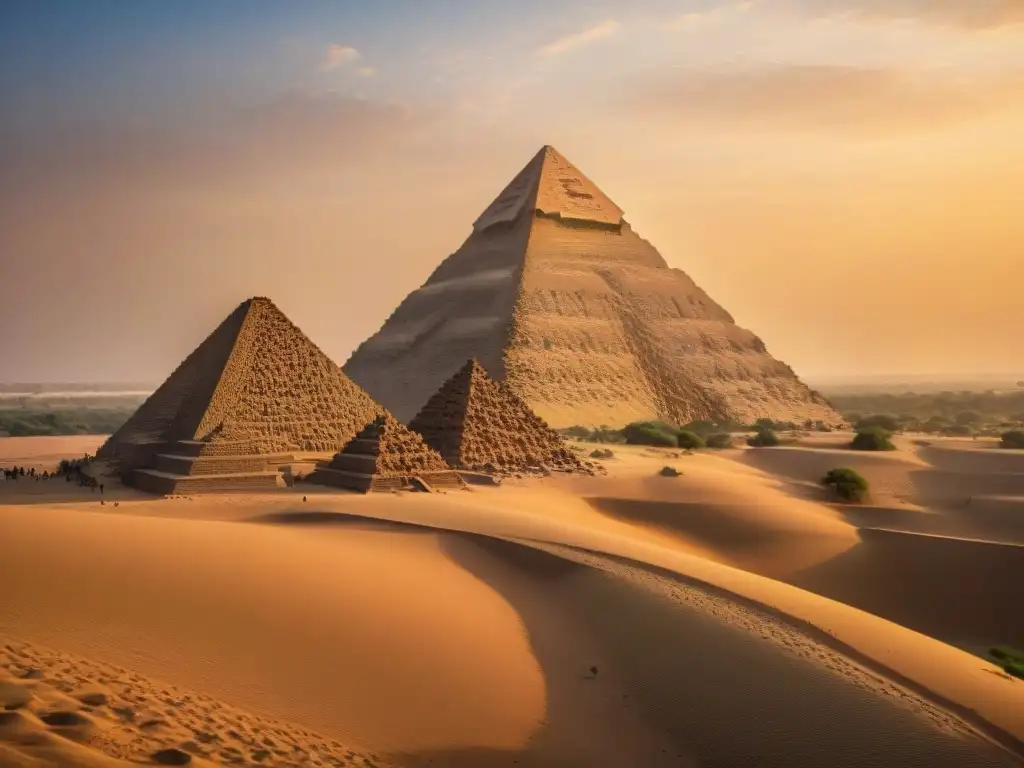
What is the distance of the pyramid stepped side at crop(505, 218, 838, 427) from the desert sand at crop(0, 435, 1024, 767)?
36254 millimetres

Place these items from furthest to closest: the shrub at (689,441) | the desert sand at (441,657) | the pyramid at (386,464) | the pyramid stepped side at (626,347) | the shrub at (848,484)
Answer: the pyramid stepped side at (626,347) → the shrub at (689,441) → the shrub at (848,484) → the pyramid at (386,464) → the desert sand at (441,657)

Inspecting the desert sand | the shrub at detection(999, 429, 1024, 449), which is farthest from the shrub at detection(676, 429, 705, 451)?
the desert sand

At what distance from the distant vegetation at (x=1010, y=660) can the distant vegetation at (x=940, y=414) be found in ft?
119

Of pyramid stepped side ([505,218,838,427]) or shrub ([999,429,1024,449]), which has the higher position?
pyramid stepped side ([505,218,838,427])

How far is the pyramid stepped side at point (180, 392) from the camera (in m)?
27.3

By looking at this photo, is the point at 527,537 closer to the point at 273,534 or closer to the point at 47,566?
the point at 273,534

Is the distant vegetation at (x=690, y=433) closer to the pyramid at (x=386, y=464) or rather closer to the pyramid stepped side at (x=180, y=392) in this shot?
the pyramid at (x=386, y=464)

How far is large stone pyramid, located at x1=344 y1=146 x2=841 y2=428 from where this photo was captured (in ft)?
175

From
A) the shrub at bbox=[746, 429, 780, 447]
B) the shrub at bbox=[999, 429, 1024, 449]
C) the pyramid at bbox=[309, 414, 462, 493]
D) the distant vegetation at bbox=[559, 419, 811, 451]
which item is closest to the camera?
the pyramid at bbox=[309, 414, 462, 493]

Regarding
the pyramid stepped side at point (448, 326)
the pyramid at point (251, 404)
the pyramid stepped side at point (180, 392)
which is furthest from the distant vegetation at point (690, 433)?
the pyramid stepped side at point (180, 392)

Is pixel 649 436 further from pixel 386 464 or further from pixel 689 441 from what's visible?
pixel 386 464

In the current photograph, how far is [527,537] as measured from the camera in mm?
14977

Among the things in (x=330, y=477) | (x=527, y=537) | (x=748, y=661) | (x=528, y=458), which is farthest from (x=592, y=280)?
(x=748, y=661)

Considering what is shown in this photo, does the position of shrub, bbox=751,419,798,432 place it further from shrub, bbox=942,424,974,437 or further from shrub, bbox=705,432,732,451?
shrub, bbox=705,432,732,451
